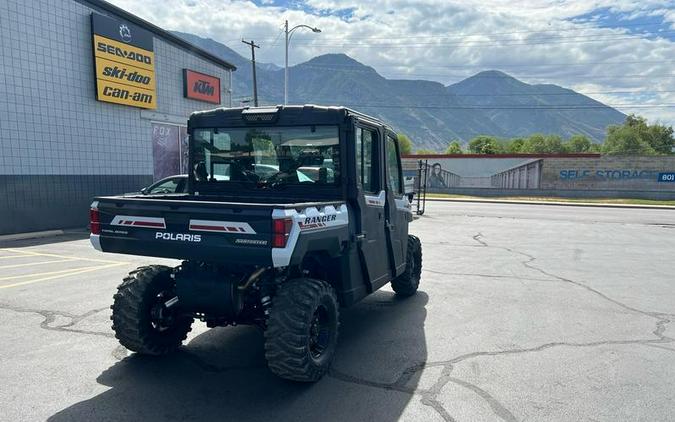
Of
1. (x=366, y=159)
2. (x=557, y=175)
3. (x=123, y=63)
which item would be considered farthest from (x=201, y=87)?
(x=557, y=175)

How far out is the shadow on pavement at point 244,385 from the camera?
3555mm

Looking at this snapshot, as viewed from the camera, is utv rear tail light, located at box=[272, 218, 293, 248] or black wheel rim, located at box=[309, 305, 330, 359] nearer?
utv rear tail light, located at box=[272, 218, 293, 248]

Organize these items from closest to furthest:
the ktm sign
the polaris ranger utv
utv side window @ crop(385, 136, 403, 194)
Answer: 1. the polaris ranger utv
2. utv side window @ crop(385, 136, 403, 194)
3. the ktm sign

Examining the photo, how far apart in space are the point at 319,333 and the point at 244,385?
79 centimetres

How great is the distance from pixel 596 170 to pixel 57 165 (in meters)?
37.9

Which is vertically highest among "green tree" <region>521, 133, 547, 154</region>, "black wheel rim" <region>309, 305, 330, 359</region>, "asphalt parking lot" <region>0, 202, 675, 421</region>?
"green tree" <region>521, 133, 547, 154</region>

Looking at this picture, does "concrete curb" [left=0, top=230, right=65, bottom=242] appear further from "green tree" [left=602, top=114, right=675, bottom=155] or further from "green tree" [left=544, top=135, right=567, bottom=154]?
"green tree" [left=544, top=135, right=567, bottom=154]

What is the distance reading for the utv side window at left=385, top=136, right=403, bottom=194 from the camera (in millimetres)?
5621

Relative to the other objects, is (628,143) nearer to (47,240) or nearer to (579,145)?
(579,145)

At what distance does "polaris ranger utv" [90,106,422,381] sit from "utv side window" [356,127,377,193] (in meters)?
0.02

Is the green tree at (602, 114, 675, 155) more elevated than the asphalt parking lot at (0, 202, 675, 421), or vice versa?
the green tree at (602, 114, 675, 155)

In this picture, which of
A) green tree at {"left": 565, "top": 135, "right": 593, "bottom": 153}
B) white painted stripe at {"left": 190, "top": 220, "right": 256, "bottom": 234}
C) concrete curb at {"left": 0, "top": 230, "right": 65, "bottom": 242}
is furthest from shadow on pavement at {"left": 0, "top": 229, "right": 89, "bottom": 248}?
green tree at {"left": 565, "top": 135, "right": 593, "bottom": 153}

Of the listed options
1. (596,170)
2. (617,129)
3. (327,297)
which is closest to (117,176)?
(327,297)

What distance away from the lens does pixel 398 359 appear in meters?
4.67
